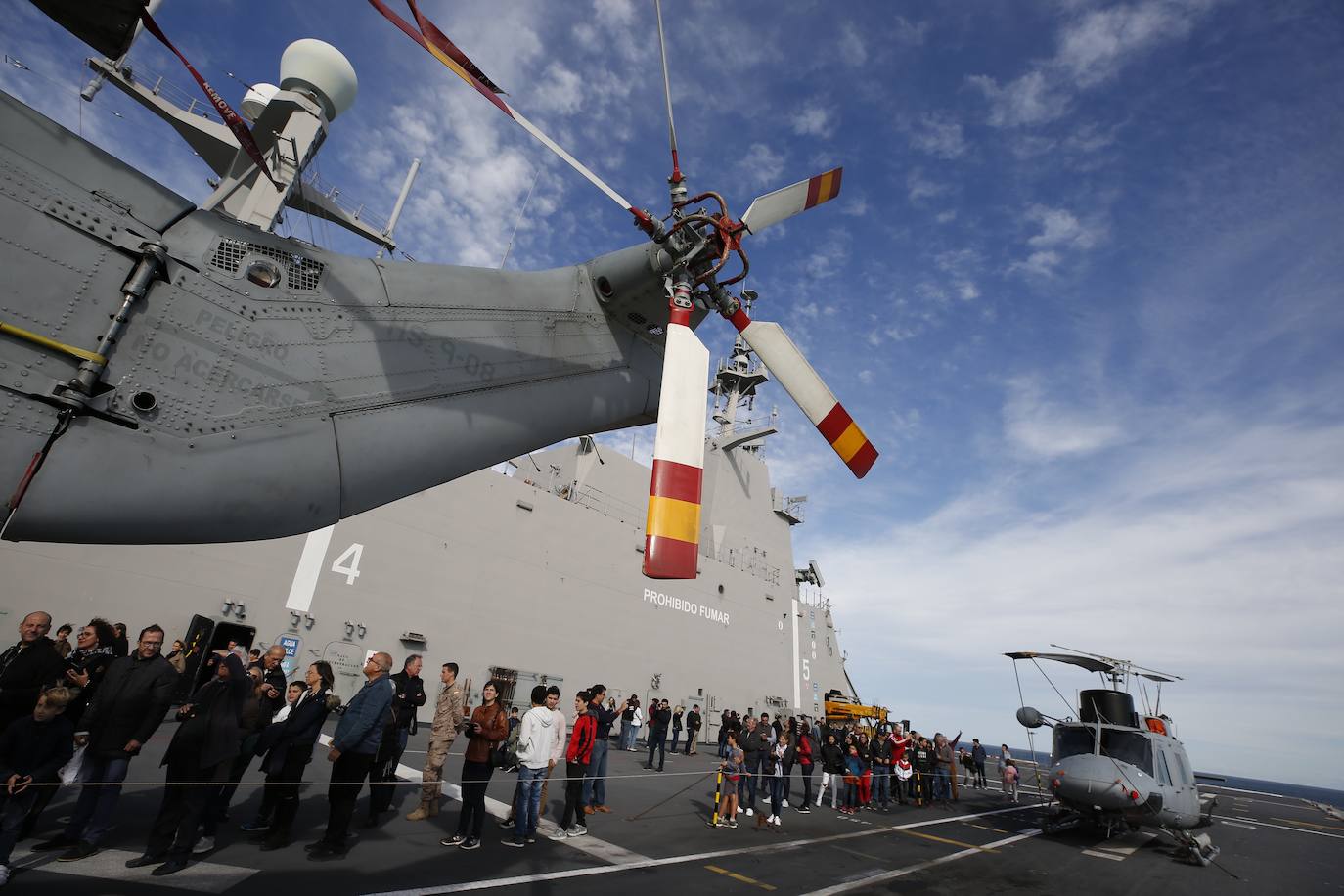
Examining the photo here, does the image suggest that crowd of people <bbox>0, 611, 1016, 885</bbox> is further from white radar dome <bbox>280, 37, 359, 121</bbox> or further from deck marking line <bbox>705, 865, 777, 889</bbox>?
white radar dome <bbox>280, 37, 359, 121</bbox>

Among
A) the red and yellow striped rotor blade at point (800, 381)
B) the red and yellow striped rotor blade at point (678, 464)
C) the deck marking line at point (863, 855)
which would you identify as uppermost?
the red and yellow striped rotor blade at point (800, 381)

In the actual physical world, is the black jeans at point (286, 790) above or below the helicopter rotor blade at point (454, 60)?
below

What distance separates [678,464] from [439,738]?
4.60 metres

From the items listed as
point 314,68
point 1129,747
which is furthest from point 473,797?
point 314,68

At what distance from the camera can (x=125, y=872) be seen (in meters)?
4.14

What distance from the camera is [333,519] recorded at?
404 centimetres

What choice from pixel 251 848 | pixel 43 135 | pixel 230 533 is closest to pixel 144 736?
pixel 251 848

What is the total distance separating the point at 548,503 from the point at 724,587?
7.98m

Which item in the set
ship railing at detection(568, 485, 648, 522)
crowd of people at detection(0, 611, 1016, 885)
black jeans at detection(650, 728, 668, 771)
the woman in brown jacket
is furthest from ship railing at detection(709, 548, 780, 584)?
the woman in brown jacket

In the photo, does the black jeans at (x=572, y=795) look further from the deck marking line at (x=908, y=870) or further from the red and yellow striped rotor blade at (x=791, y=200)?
the red and yellow striped rotor blade at (x=791, y=200)

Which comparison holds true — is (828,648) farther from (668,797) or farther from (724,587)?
(668,797)

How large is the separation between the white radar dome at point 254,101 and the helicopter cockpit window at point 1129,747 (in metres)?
21.0

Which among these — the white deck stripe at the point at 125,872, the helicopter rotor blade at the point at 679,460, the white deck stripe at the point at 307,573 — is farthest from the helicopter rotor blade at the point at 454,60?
the white deck stripe at the point at 307,573

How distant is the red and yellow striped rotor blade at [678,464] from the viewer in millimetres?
3906
